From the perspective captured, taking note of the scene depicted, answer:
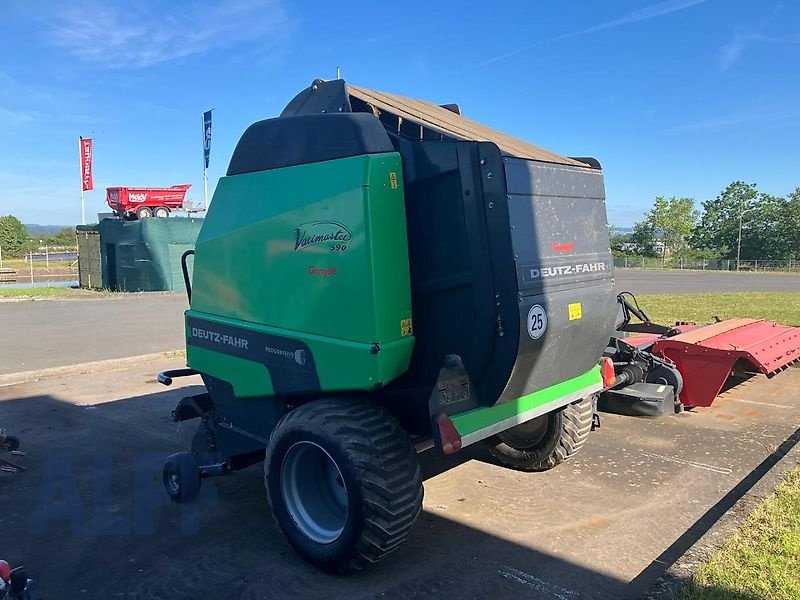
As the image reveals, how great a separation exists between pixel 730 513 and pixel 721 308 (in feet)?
43.8

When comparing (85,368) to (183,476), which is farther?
(85,368)

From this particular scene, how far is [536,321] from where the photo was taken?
329cm

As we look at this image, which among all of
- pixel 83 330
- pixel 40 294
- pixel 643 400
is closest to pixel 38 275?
pixel 40 294

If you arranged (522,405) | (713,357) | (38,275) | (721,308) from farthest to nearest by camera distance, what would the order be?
(38,275)
(721,308)
(713,357)
(522,405)

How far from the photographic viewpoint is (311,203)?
3.59 meters

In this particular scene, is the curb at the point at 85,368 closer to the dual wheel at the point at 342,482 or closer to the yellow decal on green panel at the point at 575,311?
the dual wheel at the point at 342,482

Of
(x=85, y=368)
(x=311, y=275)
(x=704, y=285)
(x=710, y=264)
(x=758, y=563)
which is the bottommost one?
(x=758, y=563)

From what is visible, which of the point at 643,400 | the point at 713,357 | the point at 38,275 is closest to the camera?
the point at 643,400

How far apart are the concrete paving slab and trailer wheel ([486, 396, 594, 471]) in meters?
0.14

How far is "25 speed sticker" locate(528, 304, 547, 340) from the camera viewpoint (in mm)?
3256

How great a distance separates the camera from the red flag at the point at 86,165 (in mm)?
30062

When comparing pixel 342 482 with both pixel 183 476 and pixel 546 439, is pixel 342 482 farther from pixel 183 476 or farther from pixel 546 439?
pixel 546 439

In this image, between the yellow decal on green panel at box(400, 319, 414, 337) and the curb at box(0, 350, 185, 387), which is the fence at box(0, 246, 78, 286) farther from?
the yellow decal on green panel at box(400, 319, 414, 337)

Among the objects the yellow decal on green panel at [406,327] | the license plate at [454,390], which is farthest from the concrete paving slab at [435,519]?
the yellow decal on green panel at [406,327]
